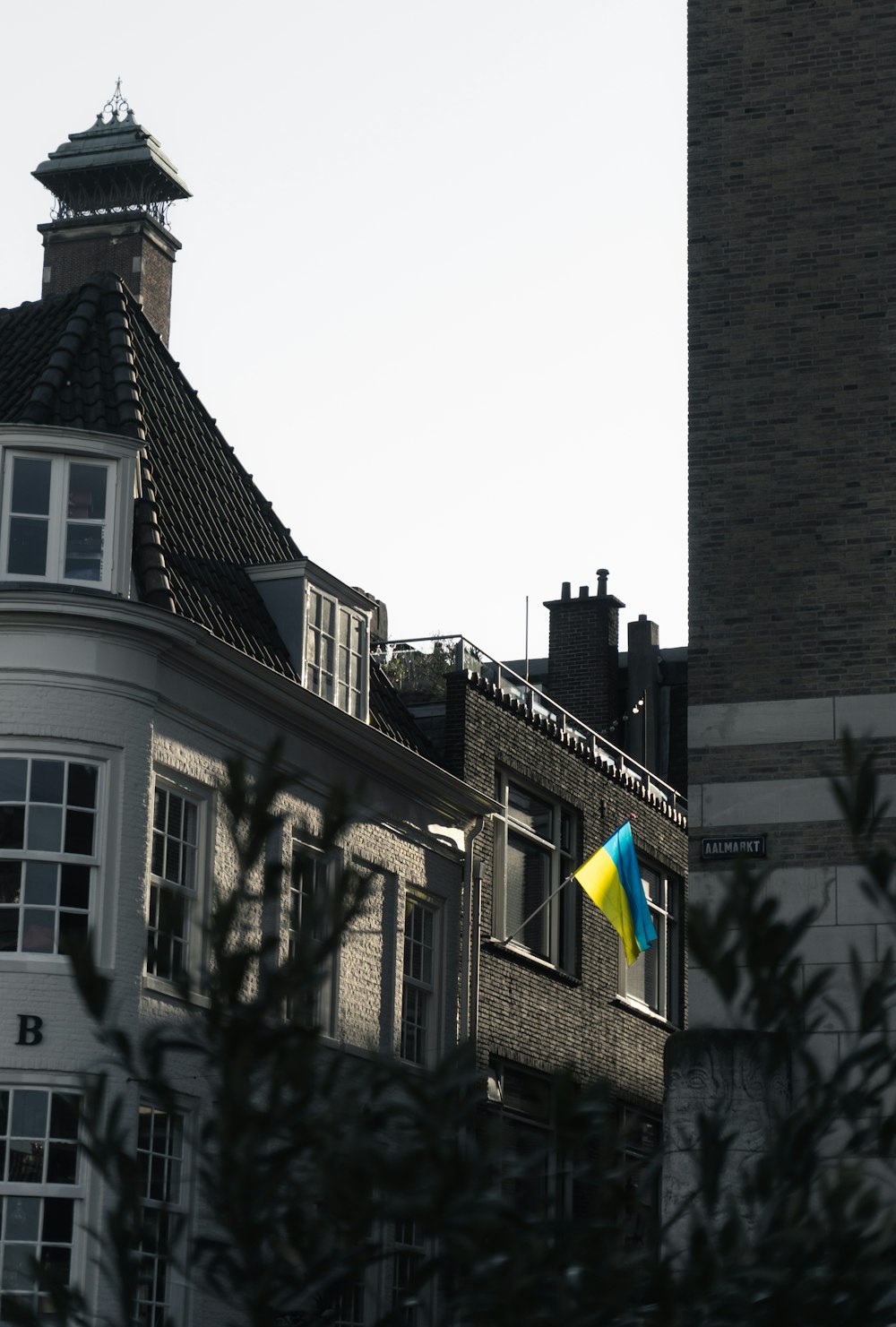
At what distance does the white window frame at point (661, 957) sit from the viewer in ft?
108

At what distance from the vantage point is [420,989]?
85.5 feet

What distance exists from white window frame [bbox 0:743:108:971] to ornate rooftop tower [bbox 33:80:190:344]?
12.1 metres

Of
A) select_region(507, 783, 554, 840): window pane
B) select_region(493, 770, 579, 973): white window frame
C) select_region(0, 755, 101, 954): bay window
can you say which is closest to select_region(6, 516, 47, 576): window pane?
select_region(0, 755, 101, 954): bay window

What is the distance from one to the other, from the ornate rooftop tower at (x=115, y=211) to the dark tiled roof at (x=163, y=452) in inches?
197

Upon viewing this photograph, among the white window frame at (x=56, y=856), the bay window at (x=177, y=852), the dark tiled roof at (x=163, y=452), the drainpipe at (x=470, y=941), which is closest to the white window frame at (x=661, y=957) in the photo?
the drainpipe at (x=470, y=941)

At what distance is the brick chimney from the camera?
41.4m

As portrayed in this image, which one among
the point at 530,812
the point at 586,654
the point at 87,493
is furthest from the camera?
the point at 586,654

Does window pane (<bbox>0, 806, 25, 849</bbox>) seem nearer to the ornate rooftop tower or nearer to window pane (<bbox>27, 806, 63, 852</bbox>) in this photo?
window pane (<bbox>27, 806, 63, 852</bbox>)

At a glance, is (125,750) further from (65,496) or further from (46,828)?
(65,496)

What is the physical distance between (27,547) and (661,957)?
15.8m

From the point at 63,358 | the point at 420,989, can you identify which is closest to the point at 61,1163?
the point at 420,989

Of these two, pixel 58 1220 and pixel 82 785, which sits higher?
pixel 82 785

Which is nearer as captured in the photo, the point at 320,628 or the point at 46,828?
the point at 46,828

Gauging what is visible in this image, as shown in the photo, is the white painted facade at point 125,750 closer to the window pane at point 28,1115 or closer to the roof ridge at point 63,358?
the window pane at point 28,1115
